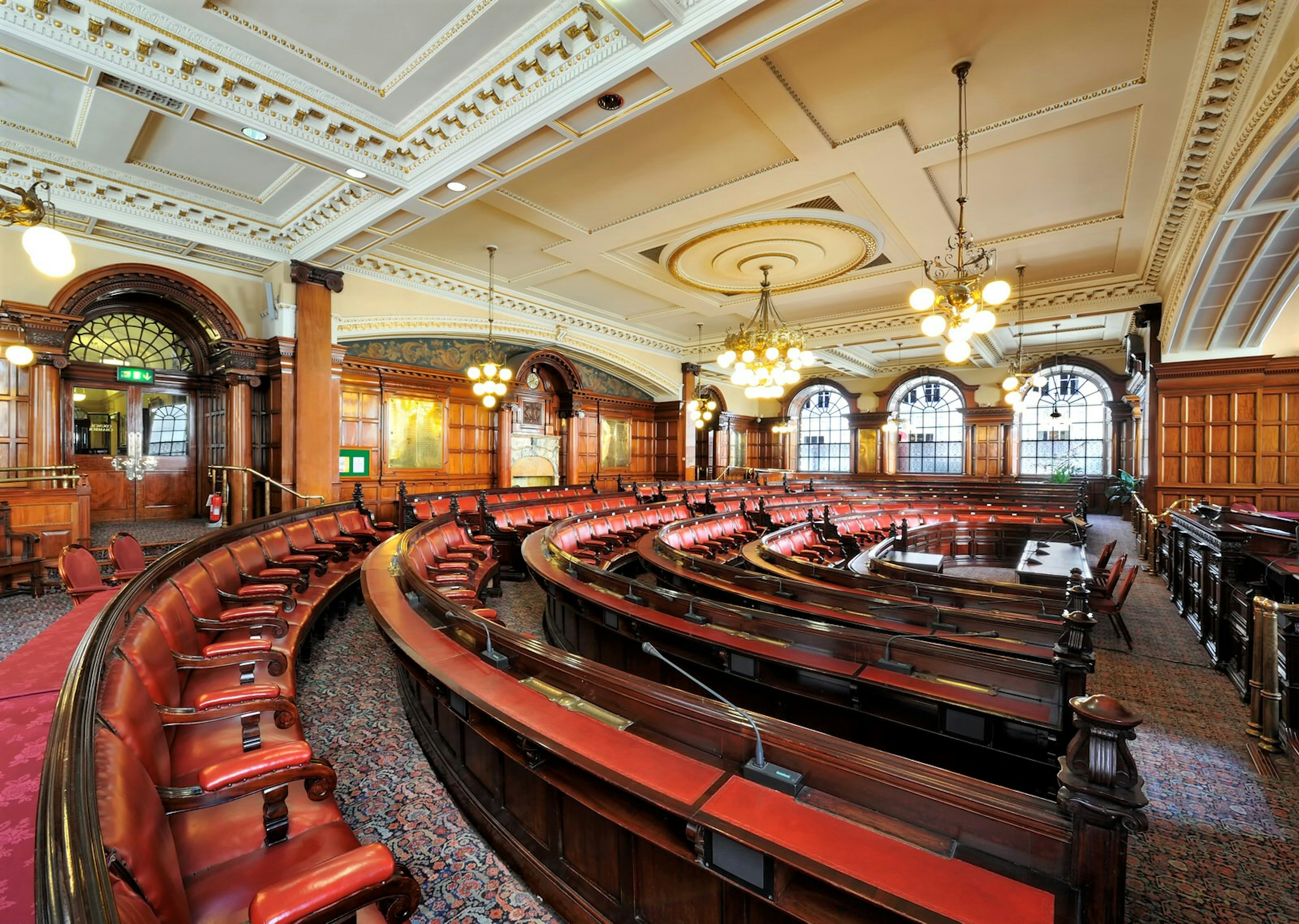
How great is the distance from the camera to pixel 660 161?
6.01 metres

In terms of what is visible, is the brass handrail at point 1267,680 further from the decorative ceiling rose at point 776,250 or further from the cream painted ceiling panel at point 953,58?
the decorative ceiling rose at point 776,250

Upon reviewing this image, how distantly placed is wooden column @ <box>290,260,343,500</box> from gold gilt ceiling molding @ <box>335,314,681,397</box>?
590 millimetres

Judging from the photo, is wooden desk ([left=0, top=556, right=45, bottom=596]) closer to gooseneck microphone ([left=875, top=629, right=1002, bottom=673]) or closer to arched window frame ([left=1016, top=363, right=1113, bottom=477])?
gooseneck microphone ([left=875, top=629, right=1002, bottom=673])

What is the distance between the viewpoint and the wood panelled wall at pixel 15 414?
21.7 ft

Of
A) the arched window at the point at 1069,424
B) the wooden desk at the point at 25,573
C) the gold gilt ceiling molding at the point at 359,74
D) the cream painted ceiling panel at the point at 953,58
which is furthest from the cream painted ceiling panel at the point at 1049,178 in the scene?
the wooden desk at the point at 25,573

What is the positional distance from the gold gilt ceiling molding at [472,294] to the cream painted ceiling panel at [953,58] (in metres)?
6.83

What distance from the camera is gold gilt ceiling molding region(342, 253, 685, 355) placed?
884 cm

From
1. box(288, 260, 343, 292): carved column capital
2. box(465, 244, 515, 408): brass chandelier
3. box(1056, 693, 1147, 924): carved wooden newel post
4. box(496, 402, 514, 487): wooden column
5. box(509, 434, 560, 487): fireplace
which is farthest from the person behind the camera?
box(509, 434, 560, 487): fireplace

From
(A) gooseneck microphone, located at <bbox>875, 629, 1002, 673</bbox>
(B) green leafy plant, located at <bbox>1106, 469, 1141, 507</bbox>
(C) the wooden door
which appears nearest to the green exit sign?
(C) the wooden door

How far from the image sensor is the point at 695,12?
12.0ft

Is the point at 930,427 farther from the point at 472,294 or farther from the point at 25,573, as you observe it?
the point at 25,573

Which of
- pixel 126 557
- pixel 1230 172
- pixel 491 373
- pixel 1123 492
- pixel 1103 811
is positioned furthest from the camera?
pixel 1123 492

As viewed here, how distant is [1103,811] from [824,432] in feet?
65.5

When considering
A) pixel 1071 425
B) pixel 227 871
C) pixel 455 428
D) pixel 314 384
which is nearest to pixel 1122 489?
pixel 1071 425
